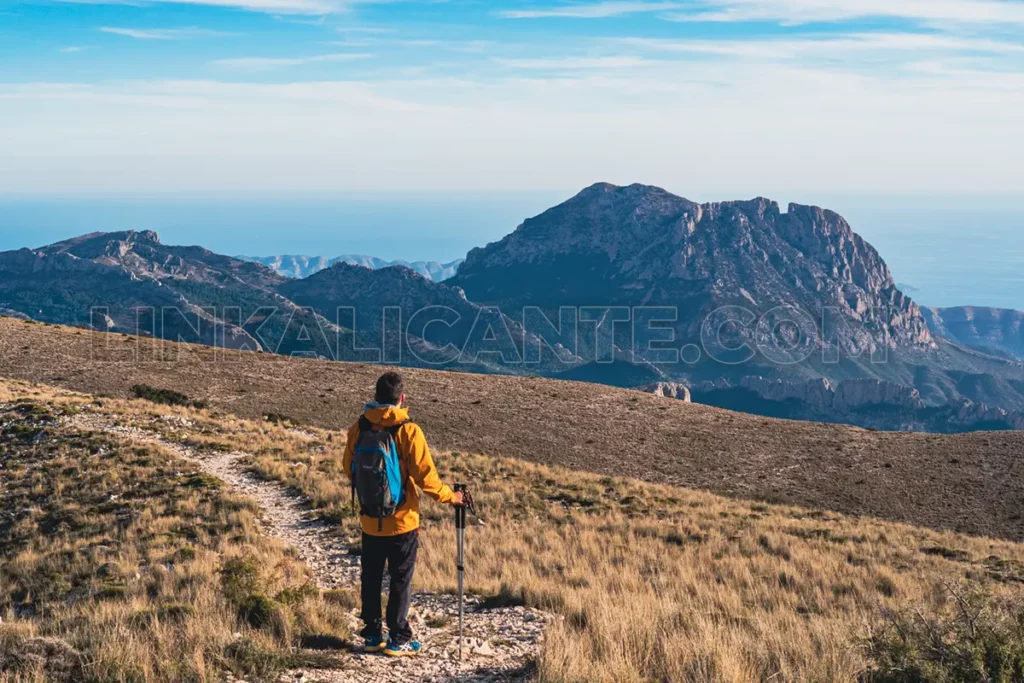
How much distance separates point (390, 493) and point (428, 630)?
9.03 feet

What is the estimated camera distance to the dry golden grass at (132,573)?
276 inches

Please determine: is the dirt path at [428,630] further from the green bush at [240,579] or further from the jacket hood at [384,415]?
the jacket hood at [384,415]

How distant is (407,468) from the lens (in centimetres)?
751

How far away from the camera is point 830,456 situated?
126 feet

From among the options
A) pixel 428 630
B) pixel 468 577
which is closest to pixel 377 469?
pixel 428 630

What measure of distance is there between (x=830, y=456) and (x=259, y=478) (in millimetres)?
28790

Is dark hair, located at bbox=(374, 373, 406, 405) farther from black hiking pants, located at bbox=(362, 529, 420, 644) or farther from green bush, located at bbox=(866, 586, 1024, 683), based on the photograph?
green bush, located at bbox=(866, 586, 1024, 683)

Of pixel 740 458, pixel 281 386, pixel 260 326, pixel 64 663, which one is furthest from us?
pixel 260 326

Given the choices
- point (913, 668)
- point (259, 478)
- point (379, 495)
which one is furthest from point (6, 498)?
point (913, 668)

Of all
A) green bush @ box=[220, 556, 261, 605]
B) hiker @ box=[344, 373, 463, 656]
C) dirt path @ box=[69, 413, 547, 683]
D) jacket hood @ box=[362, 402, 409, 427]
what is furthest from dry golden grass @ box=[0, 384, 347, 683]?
jacket hood @ box=[362, 402, 409, 427]

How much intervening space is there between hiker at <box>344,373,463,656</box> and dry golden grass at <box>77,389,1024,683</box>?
168 cm

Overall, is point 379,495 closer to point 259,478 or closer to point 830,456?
point 259,478

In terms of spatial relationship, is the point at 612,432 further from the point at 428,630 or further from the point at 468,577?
the point at 428,630

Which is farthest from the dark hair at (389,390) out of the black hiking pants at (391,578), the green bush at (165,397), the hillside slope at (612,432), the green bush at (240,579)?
the green bush at (165,397)
